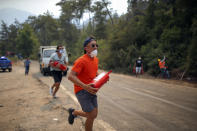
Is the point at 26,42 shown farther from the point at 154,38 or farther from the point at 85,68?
the point at 85,68

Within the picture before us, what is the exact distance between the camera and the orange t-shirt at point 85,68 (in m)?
3.11

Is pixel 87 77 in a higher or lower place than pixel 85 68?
lower

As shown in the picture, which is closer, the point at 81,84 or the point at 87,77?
the point at 81,84

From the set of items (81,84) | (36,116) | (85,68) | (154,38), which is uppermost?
(154,38)

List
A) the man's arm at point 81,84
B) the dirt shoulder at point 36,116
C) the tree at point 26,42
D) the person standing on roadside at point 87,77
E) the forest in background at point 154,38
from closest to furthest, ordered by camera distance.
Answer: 1. the man's arm at point 81,84
2. the person standing on roadside at point 87,77
3. the dirt shoulder at point 36,116
4. the forest in background at point 154,38
5. the tree at point 26,42

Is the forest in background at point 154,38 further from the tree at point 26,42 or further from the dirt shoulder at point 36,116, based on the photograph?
the tree at point 26,42

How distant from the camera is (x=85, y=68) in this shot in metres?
3.19

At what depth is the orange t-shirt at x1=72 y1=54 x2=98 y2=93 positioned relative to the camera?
10.2 ft

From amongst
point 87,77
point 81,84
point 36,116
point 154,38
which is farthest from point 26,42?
point 81,84

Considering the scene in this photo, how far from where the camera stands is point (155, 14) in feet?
67.7

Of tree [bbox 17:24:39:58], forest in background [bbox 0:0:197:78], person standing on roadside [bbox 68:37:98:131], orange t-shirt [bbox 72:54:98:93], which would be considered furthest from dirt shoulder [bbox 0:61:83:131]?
tree [bbox 17:24:39:58]

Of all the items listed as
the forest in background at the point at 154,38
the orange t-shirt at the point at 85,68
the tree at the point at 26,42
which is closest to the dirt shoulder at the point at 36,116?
the orange t-shirt at the point at 85,68

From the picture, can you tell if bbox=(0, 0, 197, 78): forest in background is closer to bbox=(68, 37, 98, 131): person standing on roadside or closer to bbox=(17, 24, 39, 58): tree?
bbox=(68, 37, 98, 131): person standing on roadside

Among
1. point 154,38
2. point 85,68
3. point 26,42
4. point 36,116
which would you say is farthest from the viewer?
point 26,42
